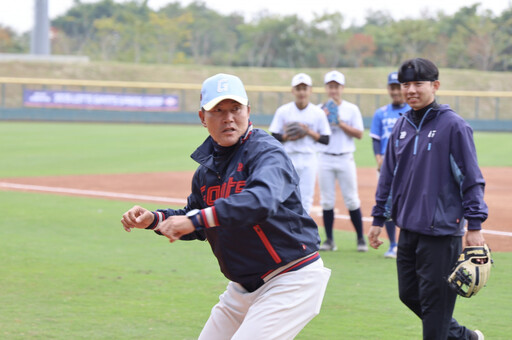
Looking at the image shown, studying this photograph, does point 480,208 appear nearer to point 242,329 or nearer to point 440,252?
point 440,252

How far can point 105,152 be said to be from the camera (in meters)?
22.6

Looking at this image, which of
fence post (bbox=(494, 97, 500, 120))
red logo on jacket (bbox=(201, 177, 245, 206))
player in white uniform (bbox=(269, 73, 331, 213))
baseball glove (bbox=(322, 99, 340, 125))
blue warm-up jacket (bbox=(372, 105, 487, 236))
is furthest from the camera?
fence post (bbox=(494, 97, 500, 120))

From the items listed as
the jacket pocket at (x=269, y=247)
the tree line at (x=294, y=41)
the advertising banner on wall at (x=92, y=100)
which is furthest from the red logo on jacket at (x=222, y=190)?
the tree line at (x=294, y=41)

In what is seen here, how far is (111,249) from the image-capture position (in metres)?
8.27

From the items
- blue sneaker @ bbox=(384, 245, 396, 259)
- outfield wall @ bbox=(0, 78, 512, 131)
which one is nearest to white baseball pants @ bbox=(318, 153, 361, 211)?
blue sneaker @ bbox=(384, 245, 396, 259)

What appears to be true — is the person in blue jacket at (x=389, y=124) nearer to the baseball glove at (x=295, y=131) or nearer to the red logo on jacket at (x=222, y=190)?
the baseball glove at (x=295, y=131)

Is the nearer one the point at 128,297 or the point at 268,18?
the point at 128,297

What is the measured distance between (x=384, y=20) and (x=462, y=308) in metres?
86.7

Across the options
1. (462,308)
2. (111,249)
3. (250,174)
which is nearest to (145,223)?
(250,174)

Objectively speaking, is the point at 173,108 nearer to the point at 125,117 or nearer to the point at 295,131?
the point at 125,117

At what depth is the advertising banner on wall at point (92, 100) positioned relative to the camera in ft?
140

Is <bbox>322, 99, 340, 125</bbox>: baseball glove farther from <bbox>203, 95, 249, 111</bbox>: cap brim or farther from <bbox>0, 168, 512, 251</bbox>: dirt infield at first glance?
<bbox>203, 95, 249, 111</bbox>: cap brim

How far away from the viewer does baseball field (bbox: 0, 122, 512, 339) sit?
17.6 feet

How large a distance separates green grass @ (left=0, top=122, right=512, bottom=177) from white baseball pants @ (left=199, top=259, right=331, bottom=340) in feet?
45.2
